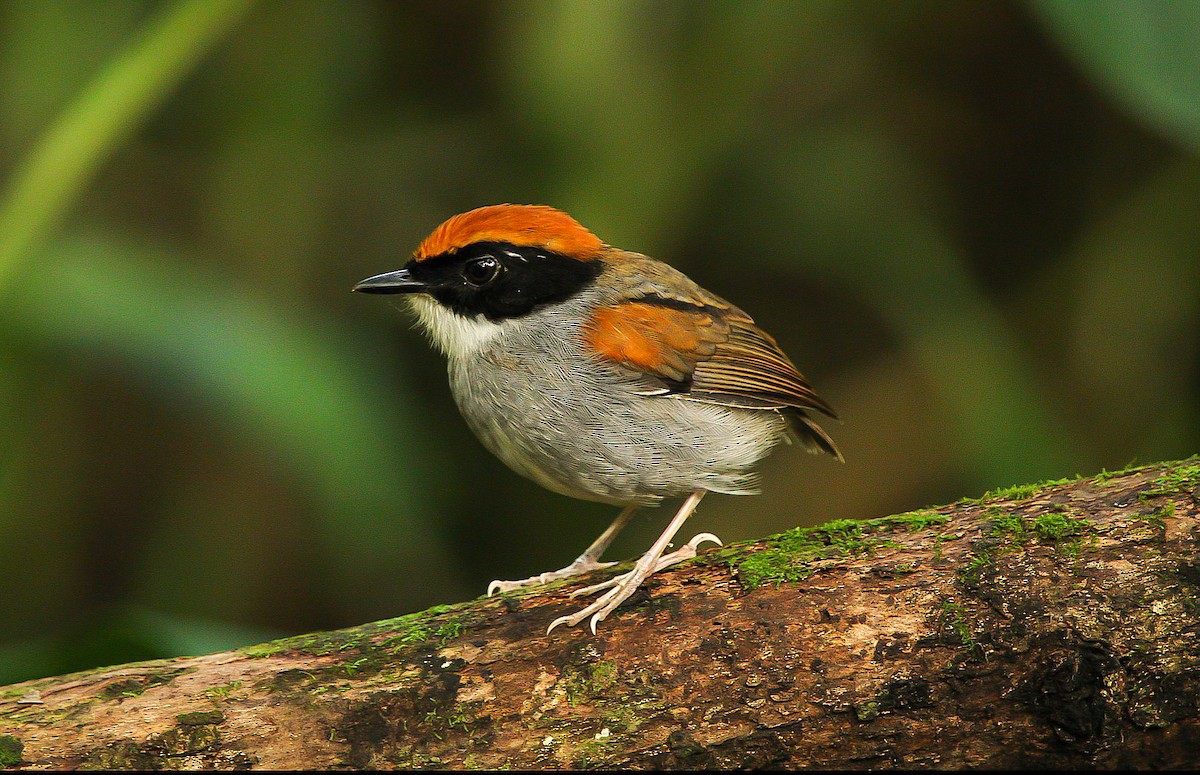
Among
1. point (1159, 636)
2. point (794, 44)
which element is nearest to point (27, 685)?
point (1159, 636)

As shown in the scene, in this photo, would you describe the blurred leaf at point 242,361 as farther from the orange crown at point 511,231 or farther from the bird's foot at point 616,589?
the bird's foot at point 616,589

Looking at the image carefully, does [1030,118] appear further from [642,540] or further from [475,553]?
[475,553]

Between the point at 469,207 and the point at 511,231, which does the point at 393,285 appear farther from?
the point at 469,207

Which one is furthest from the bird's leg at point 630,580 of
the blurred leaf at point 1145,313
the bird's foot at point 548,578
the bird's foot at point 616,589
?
the blurred leaf at point 1145,313

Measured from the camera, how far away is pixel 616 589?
3.23m

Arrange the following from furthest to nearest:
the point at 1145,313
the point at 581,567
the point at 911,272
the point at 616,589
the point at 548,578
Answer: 1. the point at 911,272
2. the point at 1145,313
3. the point at 581,567
4. the point at 548,578
5. the point at 616,589

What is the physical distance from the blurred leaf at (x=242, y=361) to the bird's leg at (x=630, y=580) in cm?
154

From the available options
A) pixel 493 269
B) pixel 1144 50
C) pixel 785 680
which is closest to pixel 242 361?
pixel 493 269

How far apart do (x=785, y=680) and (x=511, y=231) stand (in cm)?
181

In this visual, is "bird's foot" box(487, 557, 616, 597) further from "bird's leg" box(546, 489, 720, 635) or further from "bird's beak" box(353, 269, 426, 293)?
"bird's beak" box(353, 269, 426, 293)

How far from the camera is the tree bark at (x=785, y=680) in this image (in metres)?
2.74

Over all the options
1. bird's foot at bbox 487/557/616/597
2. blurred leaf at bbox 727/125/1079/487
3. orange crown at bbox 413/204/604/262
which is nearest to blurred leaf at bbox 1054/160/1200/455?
blurred leaf at bbox 727/125/1079/487

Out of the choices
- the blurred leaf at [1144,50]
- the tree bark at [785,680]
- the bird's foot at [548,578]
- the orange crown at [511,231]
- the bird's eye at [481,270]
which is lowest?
the tree bark at [785,680]

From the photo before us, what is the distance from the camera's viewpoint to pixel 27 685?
2959mm
